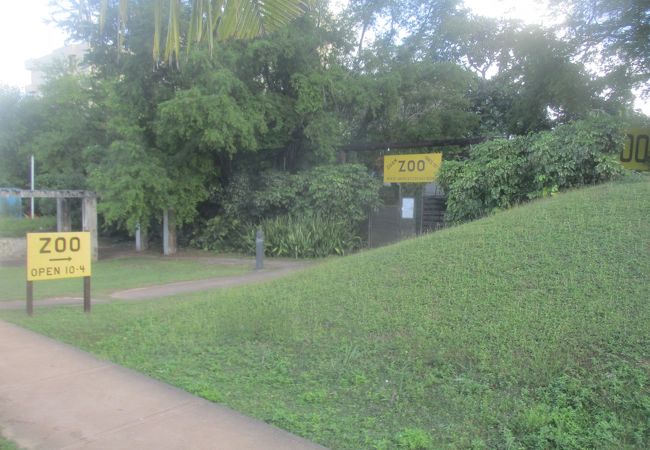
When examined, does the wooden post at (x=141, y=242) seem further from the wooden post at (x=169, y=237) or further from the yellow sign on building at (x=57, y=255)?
the yellow sign on building at (x=57, y=255)

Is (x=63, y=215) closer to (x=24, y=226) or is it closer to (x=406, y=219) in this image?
(x=24, y=226)

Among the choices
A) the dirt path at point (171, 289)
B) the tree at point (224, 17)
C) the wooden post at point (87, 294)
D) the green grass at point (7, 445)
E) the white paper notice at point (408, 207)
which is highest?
the tree at point (224, 17)

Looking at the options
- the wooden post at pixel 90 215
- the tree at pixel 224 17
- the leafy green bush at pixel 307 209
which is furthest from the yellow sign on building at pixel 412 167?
the tree at pixel 224 17

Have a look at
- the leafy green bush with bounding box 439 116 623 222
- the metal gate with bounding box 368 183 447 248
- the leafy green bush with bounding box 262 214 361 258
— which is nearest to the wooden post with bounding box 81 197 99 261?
the leafy green bush with bounding box 262 214 361 258

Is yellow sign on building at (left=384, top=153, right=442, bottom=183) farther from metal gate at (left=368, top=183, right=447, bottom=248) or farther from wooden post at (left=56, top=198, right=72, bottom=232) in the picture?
wooden post at (left=56, top=198, right=72, bottom=232)

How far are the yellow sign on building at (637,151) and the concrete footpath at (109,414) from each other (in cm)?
1159

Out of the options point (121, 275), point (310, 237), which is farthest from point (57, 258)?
point (310, 237)

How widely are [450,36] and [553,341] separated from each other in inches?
830

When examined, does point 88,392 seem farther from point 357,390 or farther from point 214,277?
point 214,277

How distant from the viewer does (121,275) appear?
14.8 metres

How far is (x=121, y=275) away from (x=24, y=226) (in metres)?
15.9

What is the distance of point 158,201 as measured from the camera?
1825cm

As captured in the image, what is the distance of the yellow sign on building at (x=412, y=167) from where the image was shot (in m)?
16.5

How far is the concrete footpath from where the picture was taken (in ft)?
12.8
